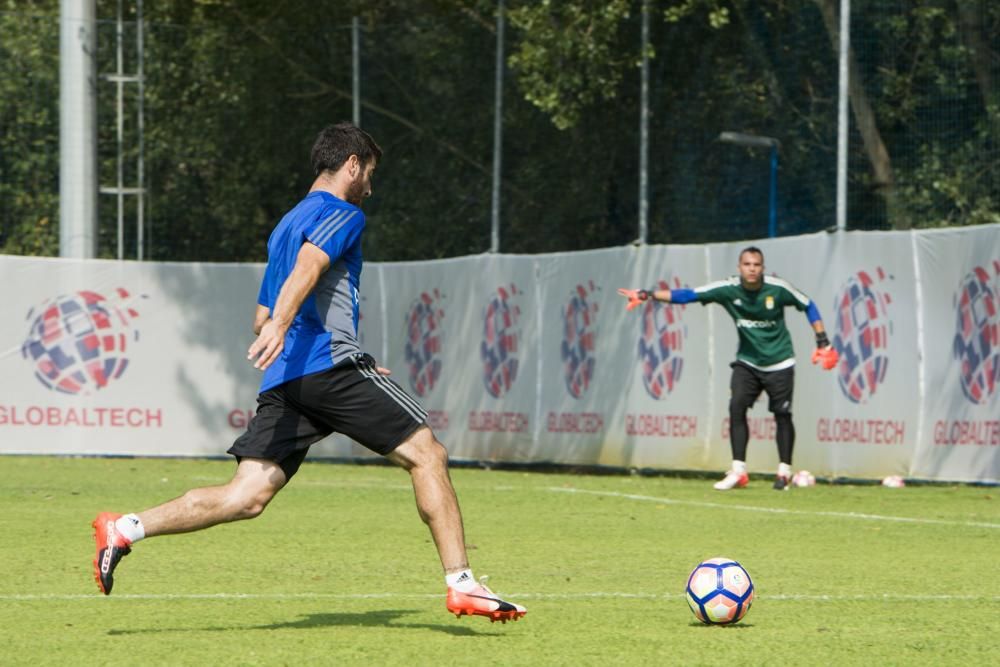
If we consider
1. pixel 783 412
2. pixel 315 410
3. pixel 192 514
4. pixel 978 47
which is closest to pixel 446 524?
pixel 315 410

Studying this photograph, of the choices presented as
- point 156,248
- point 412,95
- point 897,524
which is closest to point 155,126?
point 156,248

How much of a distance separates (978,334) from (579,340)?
16.4ft

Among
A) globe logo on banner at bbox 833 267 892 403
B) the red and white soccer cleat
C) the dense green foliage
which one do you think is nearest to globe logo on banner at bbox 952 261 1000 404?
globe logo on banner at bbox 833 267 892 403

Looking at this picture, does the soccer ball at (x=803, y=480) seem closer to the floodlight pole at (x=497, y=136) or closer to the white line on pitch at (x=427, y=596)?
the floodlight pole at (x=497, y=136)

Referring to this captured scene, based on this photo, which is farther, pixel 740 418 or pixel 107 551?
pixel 740 418

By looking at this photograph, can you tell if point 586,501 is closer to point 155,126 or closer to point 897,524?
point 897,524

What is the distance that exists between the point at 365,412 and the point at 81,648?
1.38 m

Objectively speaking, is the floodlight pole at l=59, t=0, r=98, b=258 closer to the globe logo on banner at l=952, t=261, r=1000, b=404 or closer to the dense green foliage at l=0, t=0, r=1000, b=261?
the dense green foliage at l=0, t=0, r=1000, b=261

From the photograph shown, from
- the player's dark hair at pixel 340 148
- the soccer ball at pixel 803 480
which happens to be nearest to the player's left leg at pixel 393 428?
the player's dark hair at pixel 340 148

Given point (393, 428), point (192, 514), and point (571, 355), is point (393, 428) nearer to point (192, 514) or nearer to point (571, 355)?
point (192, 514)

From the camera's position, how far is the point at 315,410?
7652 millimetres

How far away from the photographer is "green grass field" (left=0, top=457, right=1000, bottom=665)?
704 cm

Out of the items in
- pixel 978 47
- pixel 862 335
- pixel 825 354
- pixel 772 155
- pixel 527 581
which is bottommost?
pixel 527 581

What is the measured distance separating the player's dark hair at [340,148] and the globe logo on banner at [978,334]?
30.1 feet
